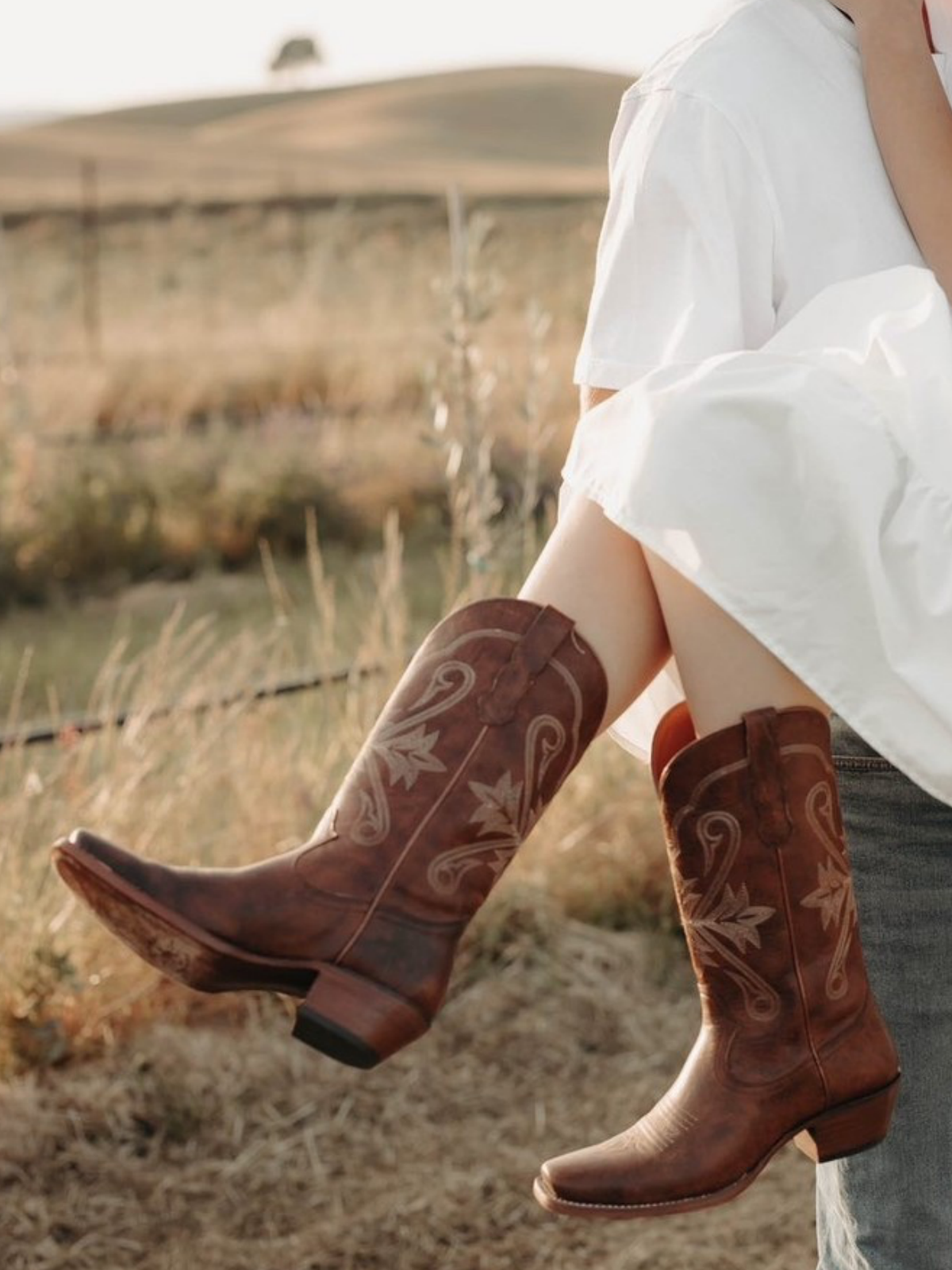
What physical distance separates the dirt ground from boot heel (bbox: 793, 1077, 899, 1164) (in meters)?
1.16

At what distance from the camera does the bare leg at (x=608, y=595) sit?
181 cm

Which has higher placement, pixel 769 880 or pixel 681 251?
pixel 681 251

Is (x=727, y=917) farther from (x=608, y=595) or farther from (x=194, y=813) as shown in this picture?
(x=194, y=813)

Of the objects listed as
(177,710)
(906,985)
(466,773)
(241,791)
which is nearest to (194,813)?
(241,791)

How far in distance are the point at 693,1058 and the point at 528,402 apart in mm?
2370

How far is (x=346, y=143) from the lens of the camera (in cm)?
6284

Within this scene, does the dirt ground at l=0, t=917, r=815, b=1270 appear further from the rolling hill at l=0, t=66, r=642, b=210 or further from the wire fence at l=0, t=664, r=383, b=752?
the rolling hill at l=0, t=66, r=642, b=210

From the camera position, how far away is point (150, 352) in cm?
1285

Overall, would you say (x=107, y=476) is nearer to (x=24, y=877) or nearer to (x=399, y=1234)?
(x=24, y=877)

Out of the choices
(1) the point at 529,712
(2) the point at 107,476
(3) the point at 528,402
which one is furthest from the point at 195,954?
(2) the point at 107,476

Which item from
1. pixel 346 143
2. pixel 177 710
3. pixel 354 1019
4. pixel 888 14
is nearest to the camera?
pixel 354 1019

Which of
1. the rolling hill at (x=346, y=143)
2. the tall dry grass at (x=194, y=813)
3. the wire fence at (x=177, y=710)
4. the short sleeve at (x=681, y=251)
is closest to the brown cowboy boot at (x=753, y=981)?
the short sleeve at (x=681, y=251)

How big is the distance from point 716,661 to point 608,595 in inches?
5.0

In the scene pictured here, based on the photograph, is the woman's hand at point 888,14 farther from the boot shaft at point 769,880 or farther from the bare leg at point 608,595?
the boot shaft at point 769,880
